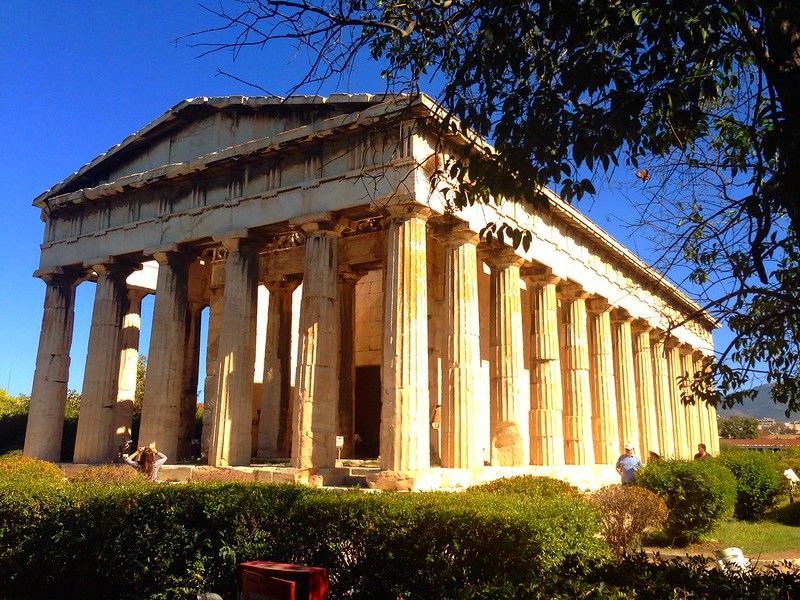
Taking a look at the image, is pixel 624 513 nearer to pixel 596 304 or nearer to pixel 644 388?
pixel 596 304

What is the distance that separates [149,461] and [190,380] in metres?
7.45

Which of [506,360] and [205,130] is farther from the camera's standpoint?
[205,130]

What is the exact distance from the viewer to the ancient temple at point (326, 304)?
50.5 ft

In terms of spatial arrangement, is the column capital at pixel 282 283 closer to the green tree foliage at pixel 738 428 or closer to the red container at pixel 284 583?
the red container at pixel 284 583

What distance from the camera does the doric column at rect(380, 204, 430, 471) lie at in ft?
46.7

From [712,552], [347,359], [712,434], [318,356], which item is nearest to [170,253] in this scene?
[347,359]

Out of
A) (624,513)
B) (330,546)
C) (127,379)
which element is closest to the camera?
(330,546)

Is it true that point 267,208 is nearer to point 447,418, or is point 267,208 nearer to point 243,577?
point 447,418

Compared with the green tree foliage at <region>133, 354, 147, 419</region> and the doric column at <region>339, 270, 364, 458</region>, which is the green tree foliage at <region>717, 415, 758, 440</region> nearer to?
the green tree foliage at <region>133, 354, 147, 419</region>

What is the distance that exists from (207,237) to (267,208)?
2193mm

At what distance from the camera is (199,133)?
1941 cm

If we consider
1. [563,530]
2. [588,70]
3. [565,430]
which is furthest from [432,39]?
[565,430]

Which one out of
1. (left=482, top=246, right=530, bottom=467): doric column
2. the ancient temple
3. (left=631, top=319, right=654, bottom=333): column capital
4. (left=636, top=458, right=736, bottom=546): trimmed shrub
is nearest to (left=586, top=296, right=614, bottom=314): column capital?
the ancient temple

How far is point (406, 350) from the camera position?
14641 mm
